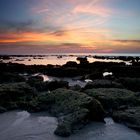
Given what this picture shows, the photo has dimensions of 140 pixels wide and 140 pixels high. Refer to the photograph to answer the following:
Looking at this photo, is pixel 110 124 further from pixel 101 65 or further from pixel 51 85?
pixel 101 65

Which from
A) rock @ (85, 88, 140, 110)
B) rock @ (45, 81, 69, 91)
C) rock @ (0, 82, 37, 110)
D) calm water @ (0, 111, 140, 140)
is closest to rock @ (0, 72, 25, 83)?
rock @ (45, 81, 69, 91)

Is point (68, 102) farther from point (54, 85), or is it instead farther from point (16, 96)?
point (54, 85)

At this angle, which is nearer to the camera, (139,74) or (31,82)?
(31,82)

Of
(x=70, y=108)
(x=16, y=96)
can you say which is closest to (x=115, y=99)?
(x=70, y=108)

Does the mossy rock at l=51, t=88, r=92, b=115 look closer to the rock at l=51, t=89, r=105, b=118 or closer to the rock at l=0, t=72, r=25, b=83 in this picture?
the rock at l=51, t=89, r=105, b=118

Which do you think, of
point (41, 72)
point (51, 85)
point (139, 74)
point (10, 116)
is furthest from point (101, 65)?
point (10, 116)

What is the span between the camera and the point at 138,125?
732 centimetres

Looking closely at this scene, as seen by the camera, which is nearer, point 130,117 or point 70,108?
point 130,117

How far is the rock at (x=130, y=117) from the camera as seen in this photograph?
742 centimetres

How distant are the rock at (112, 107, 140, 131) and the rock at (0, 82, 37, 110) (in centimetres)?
344

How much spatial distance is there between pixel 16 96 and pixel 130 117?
16.2 ft

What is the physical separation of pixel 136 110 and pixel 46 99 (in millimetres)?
3296

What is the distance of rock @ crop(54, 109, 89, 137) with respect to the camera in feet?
22.5

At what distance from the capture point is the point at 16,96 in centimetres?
1064
